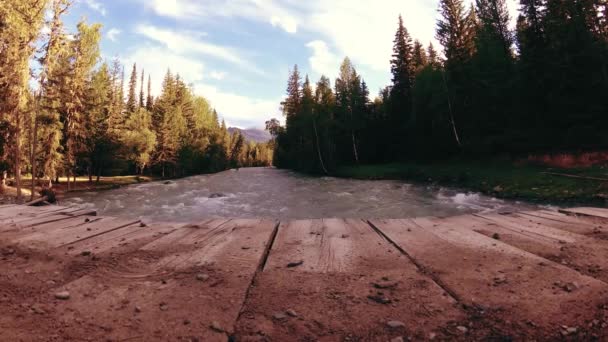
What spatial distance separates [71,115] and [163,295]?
3542 centimetres

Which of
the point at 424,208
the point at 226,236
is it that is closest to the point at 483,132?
the point at 424,208

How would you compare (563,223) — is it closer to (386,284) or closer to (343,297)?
(386,284)

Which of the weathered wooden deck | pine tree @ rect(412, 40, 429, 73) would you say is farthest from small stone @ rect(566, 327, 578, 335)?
pine tree @ rect(412, 40, 429, 73)

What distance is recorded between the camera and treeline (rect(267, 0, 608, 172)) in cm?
2425

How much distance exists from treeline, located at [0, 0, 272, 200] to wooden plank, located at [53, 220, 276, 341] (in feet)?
72.3

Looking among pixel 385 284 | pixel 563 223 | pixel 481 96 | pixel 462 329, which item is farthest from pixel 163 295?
pixel 481 96

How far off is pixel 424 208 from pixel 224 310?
43.9 ft

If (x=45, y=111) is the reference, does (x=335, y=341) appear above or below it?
below

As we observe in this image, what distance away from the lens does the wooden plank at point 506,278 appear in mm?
1655

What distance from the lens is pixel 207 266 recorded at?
2.49m

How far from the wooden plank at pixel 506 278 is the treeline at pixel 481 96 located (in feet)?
89.4

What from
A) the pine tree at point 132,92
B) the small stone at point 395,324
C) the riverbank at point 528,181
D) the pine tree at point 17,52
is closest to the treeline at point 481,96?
the riverbank at point 528,181

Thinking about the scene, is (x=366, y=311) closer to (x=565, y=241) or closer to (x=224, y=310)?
(x=224, y=310)

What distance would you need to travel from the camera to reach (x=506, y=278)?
213 cm
